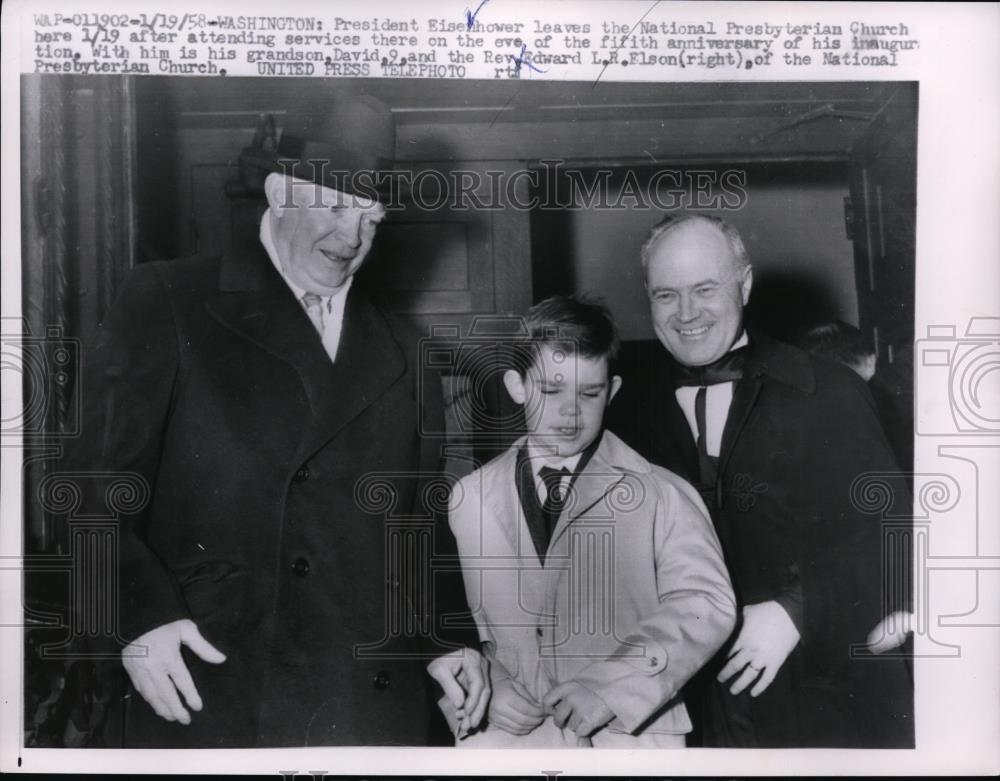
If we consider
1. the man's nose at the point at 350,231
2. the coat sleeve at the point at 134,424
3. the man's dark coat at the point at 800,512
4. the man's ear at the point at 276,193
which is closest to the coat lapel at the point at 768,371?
the man's dark coat at the point at 800,512

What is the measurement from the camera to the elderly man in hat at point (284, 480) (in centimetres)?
131

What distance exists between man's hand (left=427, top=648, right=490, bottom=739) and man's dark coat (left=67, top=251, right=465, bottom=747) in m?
0.02

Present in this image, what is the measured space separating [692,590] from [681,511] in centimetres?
10

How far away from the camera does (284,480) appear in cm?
131

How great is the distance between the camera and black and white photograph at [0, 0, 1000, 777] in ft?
4.34

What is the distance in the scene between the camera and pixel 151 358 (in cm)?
132

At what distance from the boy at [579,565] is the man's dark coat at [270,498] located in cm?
7

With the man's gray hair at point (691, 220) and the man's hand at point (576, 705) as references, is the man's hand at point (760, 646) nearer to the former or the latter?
the man's hand at point (576, 705)

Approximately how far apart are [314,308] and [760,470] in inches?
24.3

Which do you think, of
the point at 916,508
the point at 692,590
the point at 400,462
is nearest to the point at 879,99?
the point at 916,508

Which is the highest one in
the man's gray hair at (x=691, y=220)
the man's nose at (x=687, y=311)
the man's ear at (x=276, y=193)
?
the man's ear at (x=276, y=193)

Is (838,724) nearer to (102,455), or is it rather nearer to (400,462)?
Answer: (400,462)

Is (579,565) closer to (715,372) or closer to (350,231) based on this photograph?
(715,372)

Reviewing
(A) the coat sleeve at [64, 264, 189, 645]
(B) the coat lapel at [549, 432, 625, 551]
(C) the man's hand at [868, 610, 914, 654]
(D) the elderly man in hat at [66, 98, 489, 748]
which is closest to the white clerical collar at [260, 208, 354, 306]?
(D) the elderly man in hat at [66, 98, 489, 748]
